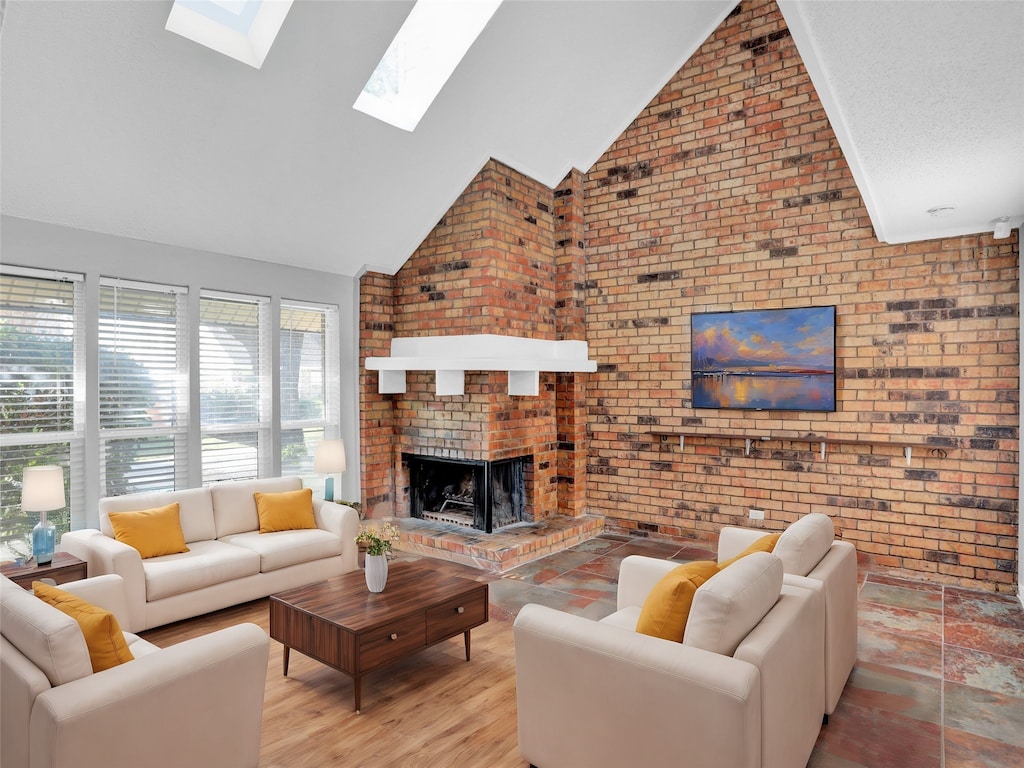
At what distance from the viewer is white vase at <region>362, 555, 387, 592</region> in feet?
10.7

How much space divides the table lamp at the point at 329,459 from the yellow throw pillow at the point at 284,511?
1.66 feet

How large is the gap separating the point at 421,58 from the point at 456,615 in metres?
3.81

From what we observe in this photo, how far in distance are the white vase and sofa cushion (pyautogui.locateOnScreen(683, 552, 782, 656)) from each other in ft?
5.70

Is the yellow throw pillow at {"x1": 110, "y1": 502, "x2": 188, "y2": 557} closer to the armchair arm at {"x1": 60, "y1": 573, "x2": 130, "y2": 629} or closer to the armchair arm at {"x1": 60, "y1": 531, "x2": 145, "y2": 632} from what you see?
the armchair arm at {"x1": 60, "y1": 531, "x2": 145, "y2": 632}

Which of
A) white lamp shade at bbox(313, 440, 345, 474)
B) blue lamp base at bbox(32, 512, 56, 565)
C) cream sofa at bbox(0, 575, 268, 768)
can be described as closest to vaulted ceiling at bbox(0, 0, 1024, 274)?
white lamp shade at bbox(313, 440, 345, 474)

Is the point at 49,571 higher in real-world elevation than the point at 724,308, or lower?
lower

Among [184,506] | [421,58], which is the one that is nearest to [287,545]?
[184,506]

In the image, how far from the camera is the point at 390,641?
2.94m

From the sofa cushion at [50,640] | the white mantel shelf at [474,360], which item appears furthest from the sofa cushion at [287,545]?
the sofa cushion at [50,640]

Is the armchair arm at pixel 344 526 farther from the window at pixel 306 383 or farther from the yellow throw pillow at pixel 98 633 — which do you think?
the yellow throw pillow at pixel 98 633

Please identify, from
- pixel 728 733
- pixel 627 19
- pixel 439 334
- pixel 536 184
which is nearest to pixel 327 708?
pixel 728 733

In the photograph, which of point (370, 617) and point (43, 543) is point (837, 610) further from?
point (43, 543)

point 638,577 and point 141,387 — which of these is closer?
point 638,577

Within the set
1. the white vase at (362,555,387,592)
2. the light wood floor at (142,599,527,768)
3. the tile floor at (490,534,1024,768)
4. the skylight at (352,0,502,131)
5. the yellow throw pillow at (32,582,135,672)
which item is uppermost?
the skylight at (352,0,502,131)
